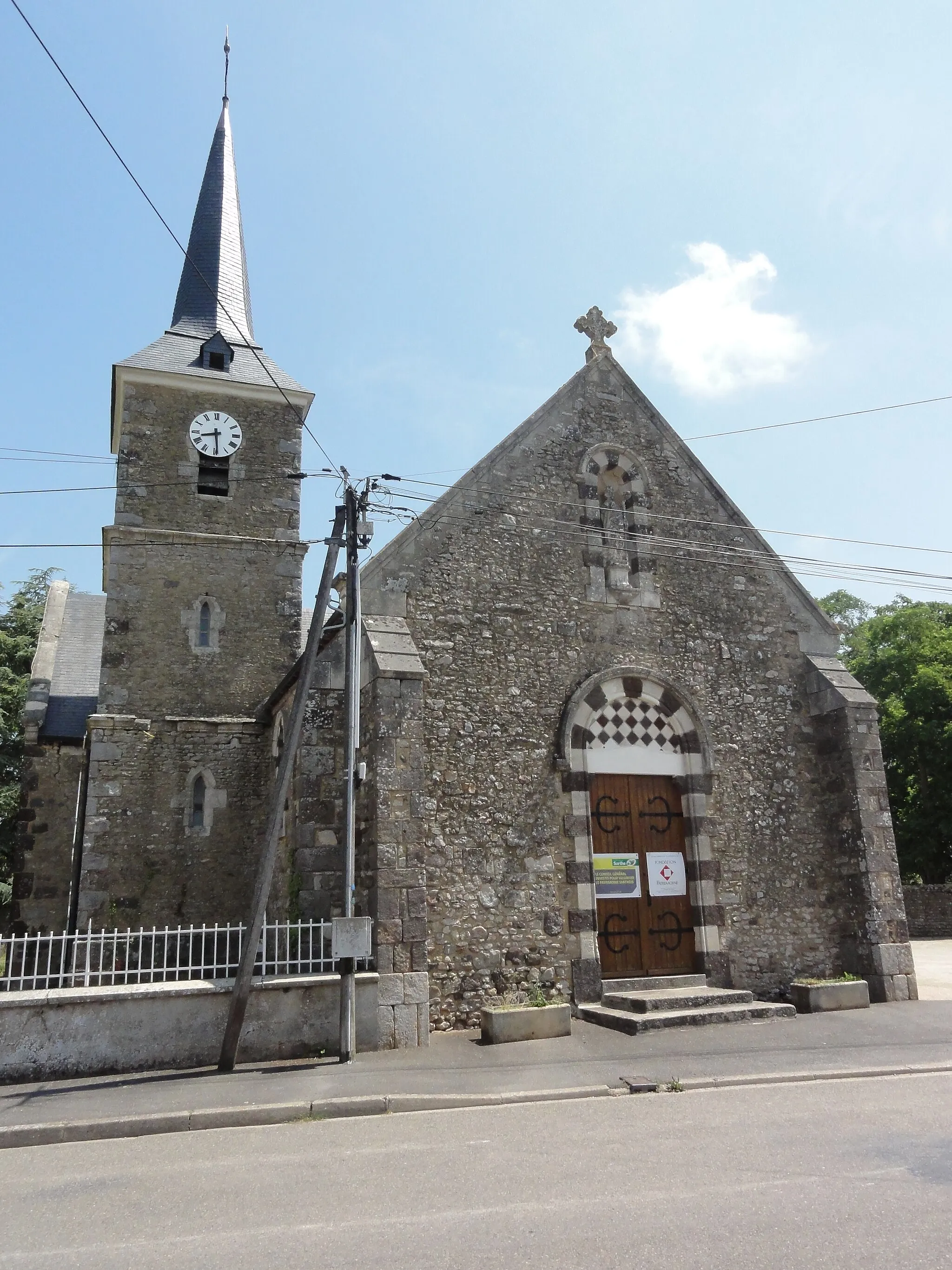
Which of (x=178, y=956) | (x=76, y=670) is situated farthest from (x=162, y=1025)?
(x=76, y=670)

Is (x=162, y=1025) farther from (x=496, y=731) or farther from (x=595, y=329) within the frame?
(x=595, y=329)

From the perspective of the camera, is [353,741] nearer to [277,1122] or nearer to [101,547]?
[277,1122]

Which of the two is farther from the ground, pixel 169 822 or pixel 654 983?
pixel 169 822

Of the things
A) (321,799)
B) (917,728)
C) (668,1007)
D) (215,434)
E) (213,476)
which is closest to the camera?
(668,1007)

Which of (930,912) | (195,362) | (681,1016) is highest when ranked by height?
(195,362)

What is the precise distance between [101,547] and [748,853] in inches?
462

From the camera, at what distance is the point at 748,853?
40.3 feet

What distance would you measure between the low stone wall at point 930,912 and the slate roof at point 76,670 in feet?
74.6

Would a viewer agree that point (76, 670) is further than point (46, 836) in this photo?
Yes

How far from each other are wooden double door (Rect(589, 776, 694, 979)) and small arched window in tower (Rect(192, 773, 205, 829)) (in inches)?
251

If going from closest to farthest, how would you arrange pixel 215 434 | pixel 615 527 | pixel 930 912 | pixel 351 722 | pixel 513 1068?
pixel 513 1068 < pixel 351 722 < pixel 615 527 < pixel 215 434 < pixel 930 912

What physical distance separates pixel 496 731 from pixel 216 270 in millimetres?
12238

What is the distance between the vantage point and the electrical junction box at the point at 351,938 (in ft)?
27.6

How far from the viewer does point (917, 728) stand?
30.0m
